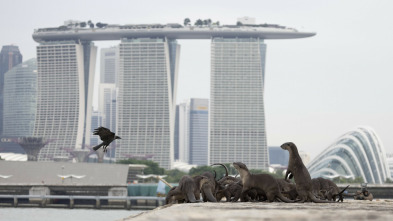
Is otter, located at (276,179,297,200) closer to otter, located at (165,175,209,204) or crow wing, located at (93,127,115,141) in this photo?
otter, located at (165,175,209,204)

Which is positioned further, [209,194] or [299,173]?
[209,194]

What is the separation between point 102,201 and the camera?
138 m

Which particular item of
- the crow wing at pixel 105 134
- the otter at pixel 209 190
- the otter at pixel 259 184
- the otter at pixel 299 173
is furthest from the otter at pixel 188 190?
the otter at pixel 299 173

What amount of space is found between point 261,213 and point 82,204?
398 feet

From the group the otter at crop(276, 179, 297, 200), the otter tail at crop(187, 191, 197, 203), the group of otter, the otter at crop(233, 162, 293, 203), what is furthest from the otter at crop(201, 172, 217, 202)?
the otter at crop(276, 179, 297, 200)

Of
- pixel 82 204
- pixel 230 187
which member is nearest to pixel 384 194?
pixel 82 204

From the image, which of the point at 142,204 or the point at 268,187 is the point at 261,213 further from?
the point at 142,204

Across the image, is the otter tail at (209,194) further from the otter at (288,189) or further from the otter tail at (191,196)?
the otter at (288,189)

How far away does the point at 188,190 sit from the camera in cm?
1962

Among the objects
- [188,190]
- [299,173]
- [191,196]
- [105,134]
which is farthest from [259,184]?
[105,134]

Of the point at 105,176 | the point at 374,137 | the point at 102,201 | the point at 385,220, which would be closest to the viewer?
the point at 385,220

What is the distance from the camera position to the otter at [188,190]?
19625mm

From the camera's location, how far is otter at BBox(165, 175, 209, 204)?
19625mm

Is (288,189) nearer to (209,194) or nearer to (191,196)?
(209,194)
